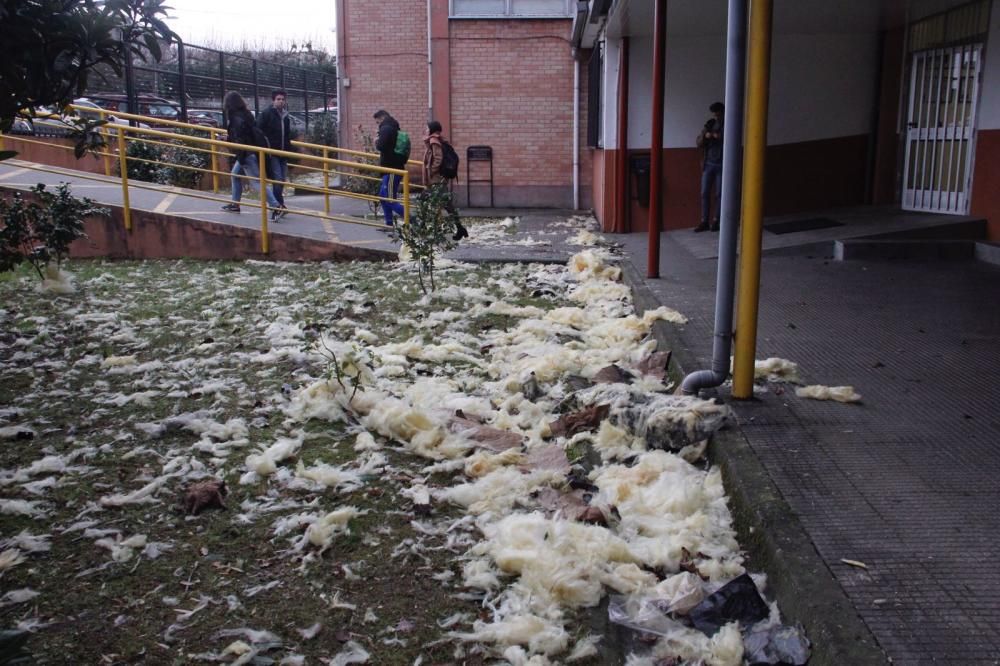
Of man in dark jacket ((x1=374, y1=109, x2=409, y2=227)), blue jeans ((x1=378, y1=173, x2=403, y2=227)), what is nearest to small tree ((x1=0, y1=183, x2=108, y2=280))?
blue jeans ((x1=378, y1=173, x2=403, y2=227))

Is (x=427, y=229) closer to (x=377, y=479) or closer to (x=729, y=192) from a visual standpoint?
(x=729, y=192)

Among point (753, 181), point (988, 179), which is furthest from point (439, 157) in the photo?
point (753, 181)

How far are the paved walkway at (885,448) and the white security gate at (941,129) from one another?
2683mm

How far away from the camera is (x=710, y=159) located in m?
12.5

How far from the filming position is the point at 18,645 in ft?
4.53

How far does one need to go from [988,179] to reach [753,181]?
6929mm

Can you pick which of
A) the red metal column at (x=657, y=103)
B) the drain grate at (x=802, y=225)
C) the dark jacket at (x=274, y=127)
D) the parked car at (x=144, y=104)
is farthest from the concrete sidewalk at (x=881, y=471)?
the parked car at (x=144, y=104)

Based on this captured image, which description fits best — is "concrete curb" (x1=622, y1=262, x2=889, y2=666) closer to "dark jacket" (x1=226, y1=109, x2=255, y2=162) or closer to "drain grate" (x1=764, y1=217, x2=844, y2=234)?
"drain grate" (x1=764, y1=217, x2=844, y2=234)

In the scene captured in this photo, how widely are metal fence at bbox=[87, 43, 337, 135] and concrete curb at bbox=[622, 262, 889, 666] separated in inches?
649

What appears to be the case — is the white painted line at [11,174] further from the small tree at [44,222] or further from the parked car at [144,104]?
the small tree at [44,222]

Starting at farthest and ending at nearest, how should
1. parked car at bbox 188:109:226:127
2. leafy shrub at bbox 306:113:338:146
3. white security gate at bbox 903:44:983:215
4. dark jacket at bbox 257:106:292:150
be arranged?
leafy shrub at bbox 306:113:338:146, parked car at bbox 188:109:226:127, dark jacket at bbox 257:106:292:150, white security gate at bbox 903:44:983:215

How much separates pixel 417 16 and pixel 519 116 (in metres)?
2.97

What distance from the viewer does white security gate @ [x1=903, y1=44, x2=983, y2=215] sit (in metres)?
10.5

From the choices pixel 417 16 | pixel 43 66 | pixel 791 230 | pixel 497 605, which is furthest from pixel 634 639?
pixel 417 16
